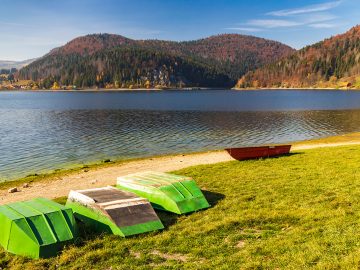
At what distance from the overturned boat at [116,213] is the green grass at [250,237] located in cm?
41

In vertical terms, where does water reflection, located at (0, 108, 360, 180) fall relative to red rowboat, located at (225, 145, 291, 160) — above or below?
below

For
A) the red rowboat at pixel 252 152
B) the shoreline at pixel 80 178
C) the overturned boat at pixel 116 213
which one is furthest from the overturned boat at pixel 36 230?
the red rowboat at pixel 252 152

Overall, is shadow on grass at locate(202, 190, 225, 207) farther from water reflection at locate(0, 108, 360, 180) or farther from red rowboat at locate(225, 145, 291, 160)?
water reflection at locate(0, 108, 360, 180)

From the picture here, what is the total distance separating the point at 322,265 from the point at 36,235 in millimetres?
9134

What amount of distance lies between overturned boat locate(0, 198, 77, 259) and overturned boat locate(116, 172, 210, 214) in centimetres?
458

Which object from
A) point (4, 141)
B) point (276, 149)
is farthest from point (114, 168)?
point (4, 141)

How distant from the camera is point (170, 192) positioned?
16.7m

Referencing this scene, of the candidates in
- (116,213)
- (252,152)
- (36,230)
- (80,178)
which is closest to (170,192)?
(116,213)

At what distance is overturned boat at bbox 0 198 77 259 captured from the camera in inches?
470

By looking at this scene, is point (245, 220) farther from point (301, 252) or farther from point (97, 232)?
point (97, 232)

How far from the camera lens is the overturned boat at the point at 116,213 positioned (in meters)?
13.6

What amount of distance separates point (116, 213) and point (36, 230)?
2.98 metres

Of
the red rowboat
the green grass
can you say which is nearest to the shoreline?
the red rowboat

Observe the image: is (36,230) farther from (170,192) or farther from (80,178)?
(80,178)
